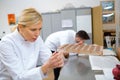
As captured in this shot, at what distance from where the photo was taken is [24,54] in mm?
1178

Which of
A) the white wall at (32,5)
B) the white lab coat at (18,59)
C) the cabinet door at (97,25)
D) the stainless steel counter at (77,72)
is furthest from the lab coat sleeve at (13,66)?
the white wall at (32,5)

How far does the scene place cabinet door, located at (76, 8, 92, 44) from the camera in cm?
346

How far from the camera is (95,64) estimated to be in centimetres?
158

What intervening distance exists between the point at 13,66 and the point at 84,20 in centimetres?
256

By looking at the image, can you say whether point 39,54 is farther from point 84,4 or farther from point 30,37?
point 84,4

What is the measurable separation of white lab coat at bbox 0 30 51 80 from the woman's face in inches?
1.3

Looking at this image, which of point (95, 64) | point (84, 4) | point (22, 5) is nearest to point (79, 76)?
point (95, 64)

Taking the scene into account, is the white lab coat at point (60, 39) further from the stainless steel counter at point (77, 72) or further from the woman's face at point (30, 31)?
the woman's face at point (30, 31)

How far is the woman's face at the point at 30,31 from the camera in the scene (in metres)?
1.11

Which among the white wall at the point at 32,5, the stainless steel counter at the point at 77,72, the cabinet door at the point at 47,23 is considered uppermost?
the white wall at the point at 32,5

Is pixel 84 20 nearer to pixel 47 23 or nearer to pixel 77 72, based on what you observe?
pixel 47 23

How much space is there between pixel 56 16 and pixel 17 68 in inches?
104

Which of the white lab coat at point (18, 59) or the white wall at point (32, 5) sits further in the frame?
the white wall at point (32, 5)

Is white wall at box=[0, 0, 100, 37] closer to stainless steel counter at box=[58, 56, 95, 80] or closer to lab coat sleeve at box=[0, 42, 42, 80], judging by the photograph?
stainless steel counter at box=[58, 56, 95, 80]
